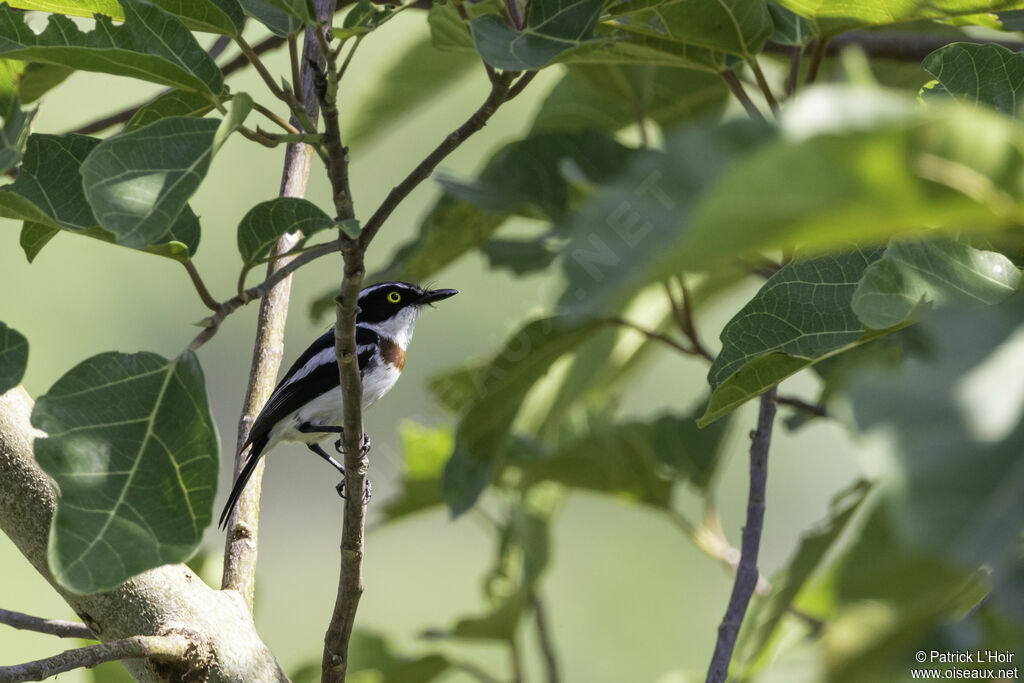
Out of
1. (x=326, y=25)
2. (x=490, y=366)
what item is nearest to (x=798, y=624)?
(x=490, y=366)

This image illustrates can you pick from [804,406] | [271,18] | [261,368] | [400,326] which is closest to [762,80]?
[804,406]

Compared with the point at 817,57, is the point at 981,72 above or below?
below

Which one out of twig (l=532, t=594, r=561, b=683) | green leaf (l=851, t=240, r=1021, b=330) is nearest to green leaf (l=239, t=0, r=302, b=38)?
green leaf (l=851, t=240, r=1021, b=330)

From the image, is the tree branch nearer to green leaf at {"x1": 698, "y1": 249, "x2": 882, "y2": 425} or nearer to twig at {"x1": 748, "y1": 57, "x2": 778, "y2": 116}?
twig at {"x1": 748, "y1": 57, "x2": 778, "y2": 116}

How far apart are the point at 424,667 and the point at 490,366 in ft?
2.62

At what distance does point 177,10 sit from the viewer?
50.1 inches

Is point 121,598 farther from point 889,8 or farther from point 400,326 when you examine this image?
point 400,326

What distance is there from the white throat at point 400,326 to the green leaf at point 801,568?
1819 millimetres

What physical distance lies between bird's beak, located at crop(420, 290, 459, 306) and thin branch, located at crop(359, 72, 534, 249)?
2182 mm

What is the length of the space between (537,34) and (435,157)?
0.84ft

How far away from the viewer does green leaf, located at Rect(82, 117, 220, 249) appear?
1.04 meters

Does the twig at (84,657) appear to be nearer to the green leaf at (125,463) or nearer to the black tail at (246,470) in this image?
the green leaf at (125,463)

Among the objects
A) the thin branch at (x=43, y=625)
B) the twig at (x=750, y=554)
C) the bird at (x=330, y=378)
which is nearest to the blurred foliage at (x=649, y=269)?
the twig at (x=750, y=554)

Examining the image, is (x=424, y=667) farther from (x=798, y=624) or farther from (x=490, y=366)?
(x=798, y=624)
